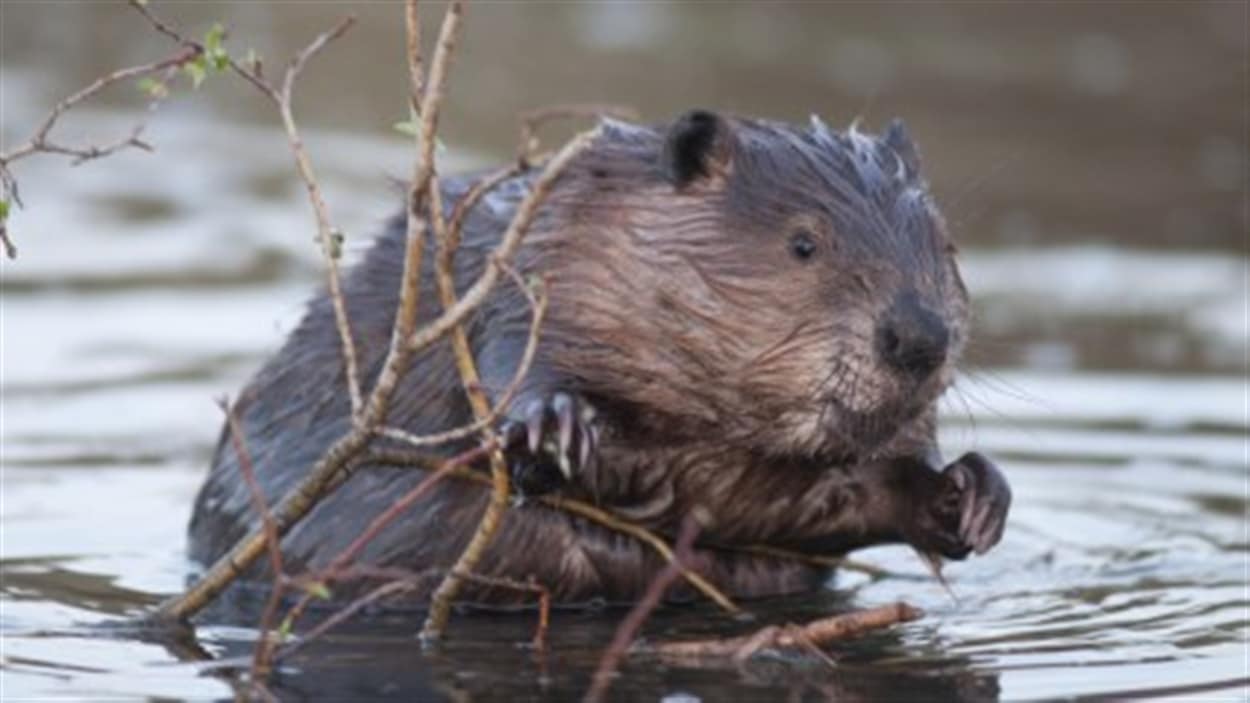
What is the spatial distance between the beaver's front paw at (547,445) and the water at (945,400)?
29cm

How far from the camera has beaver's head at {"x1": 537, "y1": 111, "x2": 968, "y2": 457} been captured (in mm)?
5699

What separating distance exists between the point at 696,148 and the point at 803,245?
0.26 meters

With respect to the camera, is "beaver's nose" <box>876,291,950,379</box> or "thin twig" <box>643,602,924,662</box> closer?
"thin twig" <box>643,602,924,662</box>

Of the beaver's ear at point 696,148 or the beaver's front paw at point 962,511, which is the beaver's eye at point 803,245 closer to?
the beaver's ear at point 696,148

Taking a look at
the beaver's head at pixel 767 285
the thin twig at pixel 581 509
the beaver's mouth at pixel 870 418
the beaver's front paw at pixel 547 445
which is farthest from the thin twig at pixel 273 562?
the beaver's mouth at pixel 870 418

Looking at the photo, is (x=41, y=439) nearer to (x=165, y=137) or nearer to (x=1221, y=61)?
(x=165, y=137)

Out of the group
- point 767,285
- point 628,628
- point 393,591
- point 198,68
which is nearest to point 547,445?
point 393,591

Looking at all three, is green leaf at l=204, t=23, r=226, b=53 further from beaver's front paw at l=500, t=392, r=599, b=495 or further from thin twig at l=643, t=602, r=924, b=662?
thin twig at l=643, t=602, r=924, b=662

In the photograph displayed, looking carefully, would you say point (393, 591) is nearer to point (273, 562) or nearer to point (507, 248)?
point (273, 562)

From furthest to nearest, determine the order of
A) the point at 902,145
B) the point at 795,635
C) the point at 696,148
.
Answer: the point at 902,145 → the point at 696,148 → the point at 795,635

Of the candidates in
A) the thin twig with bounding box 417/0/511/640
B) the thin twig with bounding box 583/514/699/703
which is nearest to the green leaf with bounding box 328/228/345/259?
the thin twig with bounding box 417/0/511/640

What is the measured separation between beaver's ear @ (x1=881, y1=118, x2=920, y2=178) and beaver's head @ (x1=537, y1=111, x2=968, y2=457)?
91mm

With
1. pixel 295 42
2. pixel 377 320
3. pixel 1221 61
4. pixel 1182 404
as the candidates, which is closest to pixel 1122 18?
pixel 1221 61

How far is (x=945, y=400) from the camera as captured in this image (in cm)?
629
